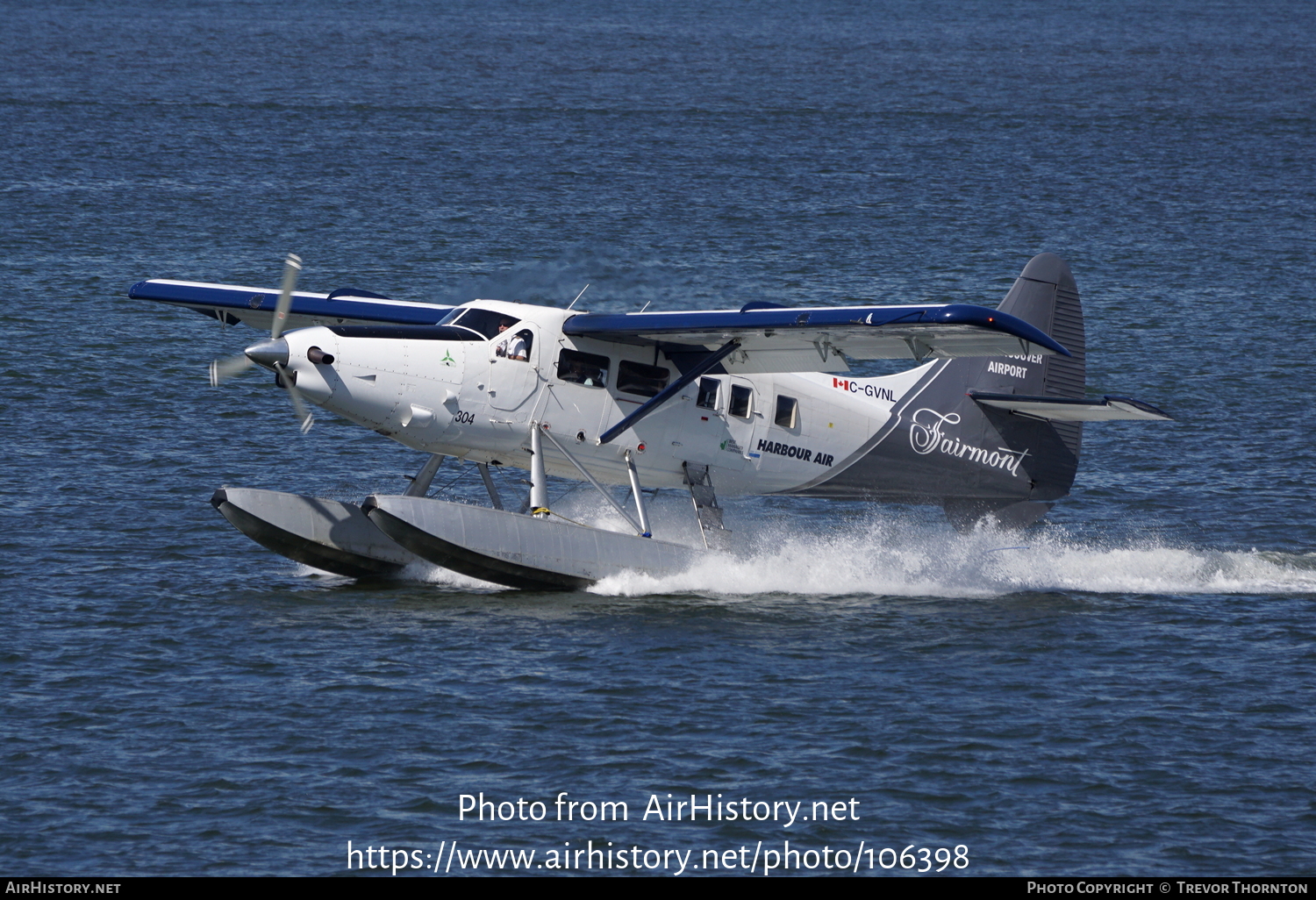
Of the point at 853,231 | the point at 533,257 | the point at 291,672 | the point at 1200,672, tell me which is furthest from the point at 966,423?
the point at 853,231

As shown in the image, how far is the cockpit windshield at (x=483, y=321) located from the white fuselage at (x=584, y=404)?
0.04 meters

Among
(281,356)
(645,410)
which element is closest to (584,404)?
(645,410)

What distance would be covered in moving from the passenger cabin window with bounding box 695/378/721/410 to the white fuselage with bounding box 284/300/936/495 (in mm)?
12

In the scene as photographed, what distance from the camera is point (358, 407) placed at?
20438mm

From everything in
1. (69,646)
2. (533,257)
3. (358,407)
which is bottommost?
(69,646)

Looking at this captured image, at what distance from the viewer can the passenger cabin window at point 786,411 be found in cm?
2312

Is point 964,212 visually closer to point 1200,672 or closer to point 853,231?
point 853,231

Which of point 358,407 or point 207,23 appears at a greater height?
point 207,23

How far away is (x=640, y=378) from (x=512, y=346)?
1.85 m

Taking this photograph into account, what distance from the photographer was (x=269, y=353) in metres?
19.6

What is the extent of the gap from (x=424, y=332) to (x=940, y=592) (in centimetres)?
732

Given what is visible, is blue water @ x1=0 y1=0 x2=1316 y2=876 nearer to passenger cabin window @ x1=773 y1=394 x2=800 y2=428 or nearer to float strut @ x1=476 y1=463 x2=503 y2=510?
float strut @ x1=476 y1=463 x2=503 y2=510

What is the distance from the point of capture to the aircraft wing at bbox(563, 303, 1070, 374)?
18.8m

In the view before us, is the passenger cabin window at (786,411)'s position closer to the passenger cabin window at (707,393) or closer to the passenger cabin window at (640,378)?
the passenger cabin window at (707,393)
